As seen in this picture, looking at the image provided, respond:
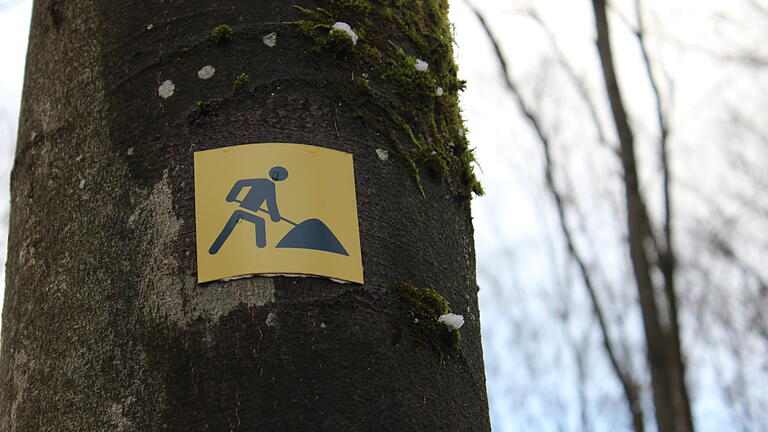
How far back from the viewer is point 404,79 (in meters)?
1.84

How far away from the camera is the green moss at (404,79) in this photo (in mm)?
A: 1771

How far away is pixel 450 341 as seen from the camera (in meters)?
1.66

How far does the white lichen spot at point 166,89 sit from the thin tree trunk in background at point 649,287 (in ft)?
2.36

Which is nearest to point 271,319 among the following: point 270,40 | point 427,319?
point 427,319

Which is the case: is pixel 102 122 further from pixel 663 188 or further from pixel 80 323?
pixel 663 188

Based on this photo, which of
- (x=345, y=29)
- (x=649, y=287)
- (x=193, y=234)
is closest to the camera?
(x=649, y=287)

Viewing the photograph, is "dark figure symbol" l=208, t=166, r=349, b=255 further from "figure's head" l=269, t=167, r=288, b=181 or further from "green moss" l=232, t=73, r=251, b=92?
"green moss" l=232, t=73, r=251, b=92

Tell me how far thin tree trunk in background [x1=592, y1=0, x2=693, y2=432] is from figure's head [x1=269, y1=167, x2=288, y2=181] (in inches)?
21.0

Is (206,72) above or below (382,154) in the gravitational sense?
above

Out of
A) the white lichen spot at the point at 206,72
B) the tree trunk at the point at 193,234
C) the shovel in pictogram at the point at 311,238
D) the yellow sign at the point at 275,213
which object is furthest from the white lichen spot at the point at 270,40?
the shovel in pictogram at the point at 311,238

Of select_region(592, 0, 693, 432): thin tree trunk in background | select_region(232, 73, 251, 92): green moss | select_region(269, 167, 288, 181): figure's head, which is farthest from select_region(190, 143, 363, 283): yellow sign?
select_region(592, 0, 693, 432): thin tree trunk in background

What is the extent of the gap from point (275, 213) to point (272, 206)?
13 millimetres

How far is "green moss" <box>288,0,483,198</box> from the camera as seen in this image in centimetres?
177

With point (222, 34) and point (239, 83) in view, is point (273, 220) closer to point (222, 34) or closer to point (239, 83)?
point (239, 83)
